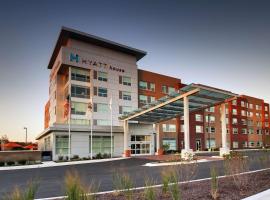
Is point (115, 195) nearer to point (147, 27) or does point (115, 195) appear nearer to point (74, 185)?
point (74, 185)

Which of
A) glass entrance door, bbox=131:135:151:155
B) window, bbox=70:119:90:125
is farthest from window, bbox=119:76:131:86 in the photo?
glass entrance door, bbox=131:135:151:155

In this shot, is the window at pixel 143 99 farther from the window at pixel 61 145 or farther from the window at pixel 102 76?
the window at pixel 61 145

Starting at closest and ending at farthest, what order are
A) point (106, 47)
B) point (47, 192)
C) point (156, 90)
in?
point (47, 192) → point (106, 47) → point (156, 90)

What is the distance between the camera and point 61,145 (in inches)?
1426

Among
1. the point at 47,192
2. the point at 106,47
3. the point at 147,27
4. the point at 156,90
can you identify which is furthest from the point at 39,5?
the point at 156,90

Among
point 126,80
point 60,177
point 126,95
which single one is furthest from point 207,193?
point 126,80

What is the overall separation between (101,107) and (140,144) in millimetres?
9877

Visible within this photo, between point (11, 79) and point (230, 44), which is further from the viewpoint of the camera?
point (11, 79)

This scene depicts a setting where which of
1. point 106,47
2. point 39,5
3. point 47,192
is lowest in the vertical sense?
point 47,192

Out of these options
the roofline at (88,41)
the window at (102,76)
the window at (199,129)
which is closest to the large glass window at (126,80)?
the window at (102,76)

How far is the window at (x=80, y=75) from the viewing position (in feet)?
131

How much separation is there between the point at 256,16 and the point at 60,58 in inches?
1194

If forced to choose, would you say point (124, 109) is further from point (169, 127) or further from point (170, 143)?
point (170, 143)

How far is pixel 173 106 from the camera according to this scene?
3269 centimetres
